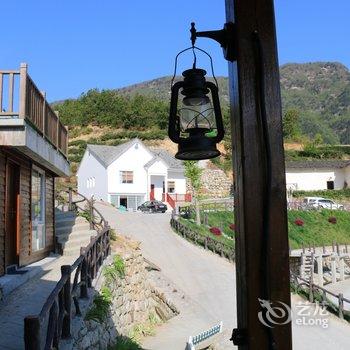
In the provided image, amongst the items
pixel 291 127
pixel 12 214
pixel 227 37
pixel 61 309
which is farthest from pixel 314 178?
pixel 227 37

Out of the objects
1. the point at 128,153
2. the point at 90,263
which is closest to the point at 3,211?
the point at 90,263

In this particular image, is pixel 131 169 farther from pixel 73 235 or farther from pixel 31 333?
pixel 31 333

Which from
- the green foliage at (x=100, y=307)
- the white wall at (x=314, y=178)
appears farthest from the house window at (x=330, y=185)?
the green foliage at (x=100, y=307)

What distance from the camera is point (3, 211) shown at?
1046cm

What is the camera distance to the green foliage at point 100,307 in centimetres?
880

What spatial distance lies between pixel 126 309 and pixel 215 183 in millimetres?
50919

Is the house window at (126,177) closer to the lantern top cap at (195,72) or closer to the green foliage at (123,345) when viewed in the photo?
the green foliage at (123,345)

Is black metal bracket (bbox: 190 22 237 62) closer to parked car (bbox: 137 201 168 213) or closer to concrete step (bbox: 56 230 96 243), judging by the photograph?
concrete step (bbox: 56 230 96 243)

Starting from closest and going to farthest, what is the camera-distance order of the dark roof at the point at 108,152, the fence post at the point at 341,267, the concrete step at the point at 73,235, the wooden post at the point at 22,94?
the wooden post at the point at 22,94 → the concrete step at the point at 73,235 → the fence post at the point at 341,267 → the dark roof at the point at 108,152

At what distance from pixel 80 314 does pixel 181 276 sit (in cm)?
1240

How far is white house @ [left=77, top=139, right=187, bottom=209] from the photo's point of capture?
164 ft

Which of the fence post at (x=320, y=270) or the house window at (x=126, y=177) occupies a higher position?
the house window at (x=126, y=177)

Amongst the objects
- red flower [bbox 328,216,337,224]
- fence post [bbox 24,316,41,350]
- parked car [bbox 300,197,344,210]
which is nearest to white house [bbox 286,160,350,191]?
parked car [bbox 300,197,344,210]

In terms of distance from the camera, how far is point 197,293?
18.4m
